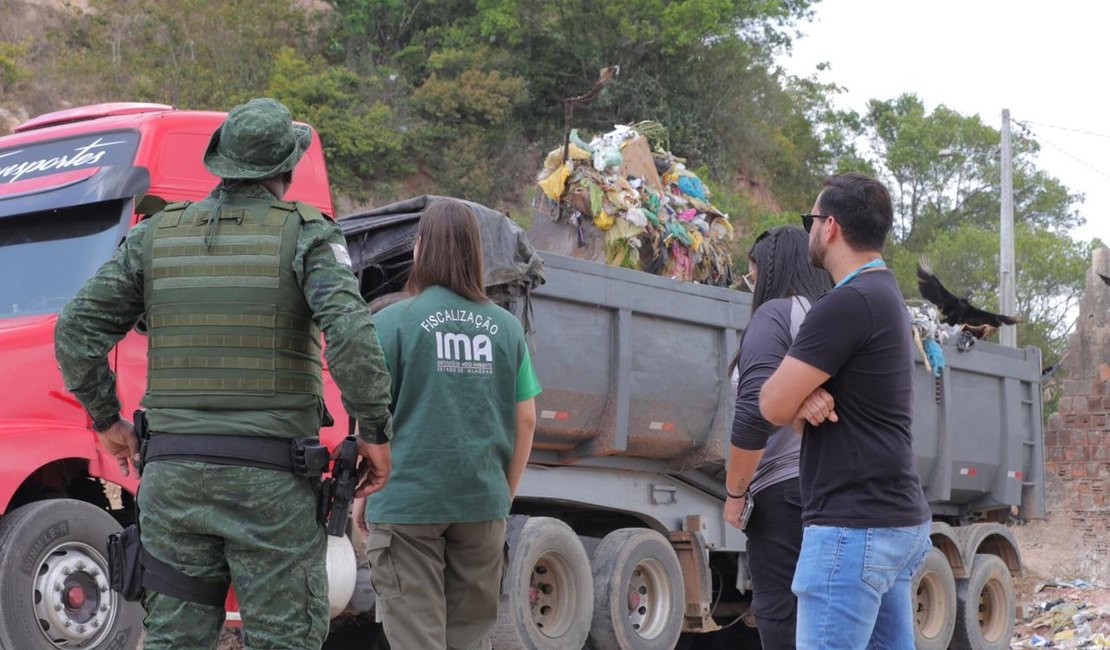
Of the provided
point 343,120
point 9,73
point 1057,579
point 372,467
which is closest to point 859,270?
point 372,467

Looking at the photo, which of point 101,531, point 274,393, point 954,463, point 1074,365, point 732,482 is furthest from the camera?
point 1074,365

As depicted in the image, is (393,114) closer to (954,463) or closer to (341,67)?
(341,67)

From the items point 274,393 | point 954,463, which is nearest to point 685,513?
point 954,463

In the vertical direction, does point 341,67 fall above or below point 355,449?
above

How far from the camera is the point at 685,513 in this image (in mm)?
9094

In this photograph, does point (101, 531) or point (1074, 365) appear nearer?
point (101, 531)

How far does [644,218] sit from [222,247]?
20.0 feet

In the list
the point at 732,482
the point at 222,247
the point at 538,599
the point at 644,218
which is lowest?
the point at 538,599

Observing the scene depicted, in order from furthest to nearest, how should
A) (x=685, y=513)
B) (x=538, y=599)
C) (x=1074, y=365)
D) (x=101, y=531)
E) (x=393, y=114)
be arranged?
(x=393, y=114), (x=1074, y=365), (x=685, y=513), (x=538, y=599), (x=101, y=531)

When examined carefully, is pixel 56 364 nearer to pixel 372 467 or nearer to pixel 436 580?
pixel 436 580

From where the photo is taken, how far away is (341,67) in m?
31.4

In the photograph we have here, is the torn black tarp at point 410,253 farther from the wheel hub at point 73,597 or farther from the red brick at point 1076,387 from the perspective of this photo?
the red brick at point 1076,387

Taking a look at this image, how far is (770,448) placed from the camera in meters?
5.08

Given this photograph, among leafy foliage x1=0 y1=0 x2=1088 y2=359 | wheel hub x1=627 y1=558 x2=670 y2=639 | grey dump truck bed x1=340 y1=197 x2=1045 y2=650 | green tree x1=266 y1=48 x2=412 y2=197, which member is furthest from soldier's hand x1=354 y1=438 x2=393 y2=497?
green tree x1=266 y1=48 x2=412 y2=197
